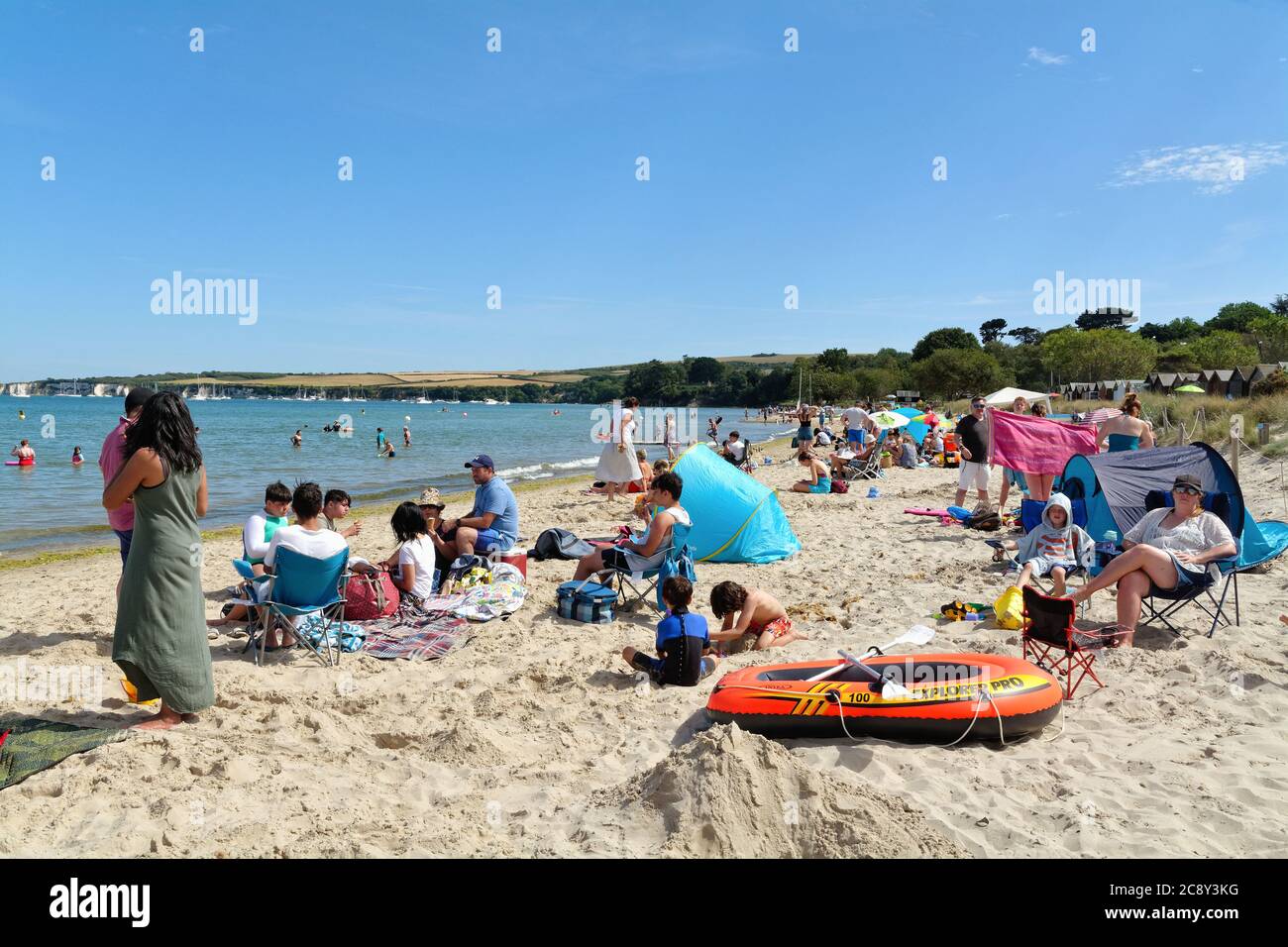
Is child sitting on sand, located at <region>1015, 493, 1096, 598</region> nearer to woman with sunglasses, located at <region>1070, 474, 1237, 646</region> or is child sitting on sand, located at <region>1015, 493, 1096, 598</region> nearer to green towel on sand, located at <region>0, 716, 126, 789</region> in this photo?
woman with sunglasses, located at <region>1070, 474, 1237, 646</region>

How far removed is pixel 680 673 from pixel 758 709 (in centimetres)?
91

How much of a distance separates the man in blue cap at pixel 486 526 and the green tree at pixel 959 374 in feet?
221

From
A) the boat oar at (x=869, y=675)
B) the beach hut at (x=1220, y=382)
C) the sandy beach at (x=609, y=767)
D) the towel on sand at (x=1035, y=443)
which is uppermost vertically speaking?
the beach hut at (x=1220, y=382)

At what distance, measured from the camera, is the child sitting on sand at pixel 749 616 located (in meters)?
5.73

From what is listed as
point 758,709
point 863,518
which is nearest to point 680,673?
point 758,709

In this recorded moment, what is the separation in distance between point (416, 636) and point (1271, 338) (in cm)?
7777

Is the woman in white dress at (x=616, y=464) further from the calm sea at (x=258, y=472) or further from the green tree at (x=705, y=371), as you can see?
the green tree at (x=705, y=371)

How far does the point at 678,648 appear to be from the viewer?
513 cm

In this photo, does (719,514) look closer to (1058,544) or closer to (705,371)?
(1058,544)

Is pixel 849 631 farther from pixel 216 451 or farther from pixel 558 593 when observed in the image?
pixel 216 451

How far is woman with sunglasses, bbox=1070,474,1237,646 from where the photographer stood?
222 inches

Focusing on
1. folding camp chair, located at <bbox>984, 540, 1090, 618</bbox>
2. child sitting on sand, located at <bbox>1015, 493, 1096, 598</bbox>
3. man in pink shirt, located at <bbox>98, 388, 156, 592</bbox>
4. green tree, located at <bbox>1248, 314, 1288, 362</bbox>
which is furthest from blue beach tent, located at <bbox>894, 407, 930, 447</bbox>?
green tree, located at <bbox>1248, 314, 1288, 362</bbox>

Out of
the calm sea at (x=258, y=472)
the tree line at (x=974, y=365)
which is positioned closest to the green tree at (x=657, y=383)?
the tree line at (x=974, y=365)

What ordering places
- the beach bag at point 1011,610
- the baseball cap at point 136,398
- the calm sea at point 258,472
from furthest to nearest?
the calm sea at point 258,472 < the beach bag at point 1011,610 < the baseball cap at point 136,398
